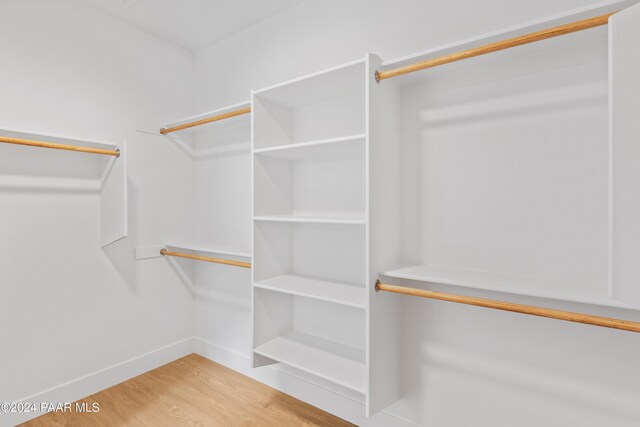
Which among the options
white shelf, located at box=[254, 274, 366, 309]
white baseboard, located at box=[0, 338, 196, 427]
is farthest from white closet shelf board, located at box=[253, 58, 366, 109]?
white baseboard, located at box=[0, 338, 196, 427]

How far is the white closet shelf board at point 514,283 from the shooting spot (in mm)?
1040

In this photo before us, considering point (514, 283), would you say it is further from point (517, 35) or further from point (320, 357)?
Answer: point (320, 357)

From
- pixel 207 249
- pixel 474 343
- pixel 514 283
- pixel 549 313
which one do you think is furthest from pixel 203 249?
pixel 549 313

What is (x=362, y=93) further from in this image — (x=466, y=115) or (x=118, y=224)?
(x=118, y=224)

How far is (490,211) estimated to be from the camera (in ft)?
4.60

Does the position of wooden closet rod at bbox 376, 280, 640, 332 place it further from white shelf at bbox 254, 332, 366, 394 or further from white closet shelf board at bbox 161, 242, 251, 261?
white closet shelf board at bbox 161, 242, 251, 261

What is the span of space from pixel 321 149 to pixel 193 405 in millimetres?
1759

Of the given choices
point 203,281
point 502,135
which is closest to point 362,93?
point 502,135

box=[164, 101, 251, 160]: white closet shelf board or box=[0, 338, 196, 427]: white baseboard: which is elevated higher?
box=[164, 101, 251, 160]: white closet shelf board

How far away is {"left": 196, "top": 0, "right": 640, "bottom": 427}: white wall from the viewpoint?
1.19 meters

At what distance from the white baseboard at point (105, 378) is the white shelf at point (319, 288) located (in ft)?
4.35

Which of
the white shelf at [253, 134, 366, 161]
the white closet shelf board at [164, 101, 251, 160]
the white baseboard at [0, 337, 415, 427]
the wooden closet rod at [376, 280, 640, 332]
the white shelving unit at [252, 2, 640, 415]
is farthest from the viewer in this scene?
the white closet shelf board at [164, 101, 251, 160]

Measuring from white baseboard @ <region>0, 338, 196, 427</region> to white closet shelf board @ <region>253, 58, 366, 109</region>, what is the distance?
209cm

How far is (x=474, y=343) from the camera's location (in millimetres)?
1442
